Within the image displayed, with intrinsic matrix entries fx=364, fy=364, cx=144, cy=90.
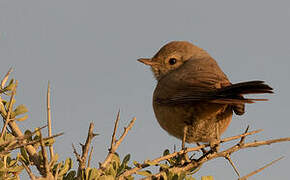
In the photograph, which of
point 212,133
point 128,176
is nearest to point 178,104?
point 212,133

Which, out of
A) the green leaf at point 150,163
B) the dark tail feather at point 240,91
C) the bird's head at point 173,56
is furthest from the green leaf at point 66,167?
the bird's head at point 173,56

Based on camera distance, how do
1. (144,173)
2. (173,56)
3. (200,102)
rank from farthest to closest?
(173,56), (200,102), (144,173)

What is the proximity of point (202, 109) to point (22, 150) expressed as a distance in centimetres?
210

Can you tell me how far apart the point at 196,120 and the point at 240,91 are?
83 centimetres

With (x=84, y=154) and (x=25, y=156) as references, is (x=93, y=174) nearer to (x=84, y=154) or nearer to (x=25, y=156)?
(x=84, y=154)

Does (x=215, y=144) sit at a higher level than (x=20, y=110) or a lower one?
lower

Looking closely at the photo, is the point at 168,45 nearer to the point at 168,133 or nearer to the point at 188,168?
the point at 168,133

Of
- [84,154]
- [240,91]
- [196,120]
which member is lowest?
[196,120]

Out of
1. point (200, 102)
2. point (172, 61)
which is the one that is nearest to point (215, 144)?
point (200, 102)

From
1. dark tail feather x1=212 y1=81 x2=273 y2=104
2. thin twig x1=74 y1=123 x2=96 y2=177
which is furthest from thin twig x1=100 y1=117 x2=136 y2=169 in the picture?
dark tail feather x1=212 y1=81 x2=273 y2=104

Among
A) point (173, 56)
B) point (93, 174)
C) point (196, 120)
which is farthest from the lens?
point (173, 56)

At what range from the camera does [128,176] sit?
7.74ft

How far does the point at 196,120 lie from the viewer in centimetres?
404

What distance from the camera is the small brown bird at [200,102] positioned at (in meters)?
3.42
